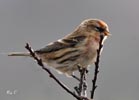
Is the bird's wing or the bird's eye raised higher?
the bird's eye

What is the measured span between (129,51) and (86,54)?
36.8 ft

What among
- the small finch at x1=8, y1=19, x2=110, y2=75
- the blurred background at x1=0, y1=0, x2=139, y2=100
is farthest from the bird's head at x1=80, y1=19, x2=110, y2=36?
the blurred background at x1=0, y1=0, x2=139, y2=100

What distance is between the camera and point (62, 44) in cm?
675

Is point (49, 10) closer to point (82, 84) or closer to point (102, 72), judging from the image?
point (102, 72)

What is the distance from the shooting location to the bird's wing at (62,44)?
665 cm

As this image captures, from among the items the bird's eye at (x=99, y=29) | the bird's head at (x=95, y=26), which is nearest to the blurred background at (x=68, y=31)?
the bird's head at (x=95, y=26)

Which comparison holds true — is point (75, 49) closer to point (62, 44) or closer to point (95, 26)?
point (62, 44)

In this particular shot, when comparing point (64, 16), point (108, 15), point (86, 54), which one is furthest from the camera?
point (64, 16)

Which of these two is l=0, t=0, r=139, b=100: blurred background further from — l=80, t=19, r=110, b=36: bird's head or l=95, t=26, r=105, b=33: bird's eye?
l=95, t=26, r=105, b=33: bird's eye

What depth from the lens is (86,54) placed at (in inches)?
257

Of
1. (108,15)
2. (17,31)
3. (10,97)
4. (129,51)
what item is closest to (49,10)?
(108,15)

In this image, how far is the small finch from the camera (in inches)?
251

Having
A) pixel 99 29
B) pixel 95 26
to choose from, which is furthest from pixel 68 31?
pixel 99 29

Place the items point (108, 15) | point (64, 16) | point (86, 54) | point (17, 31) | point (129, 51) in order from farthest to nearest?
point (64, 16), point (108, 15), point (17, 31), point (129, 51), point (86, 54)
